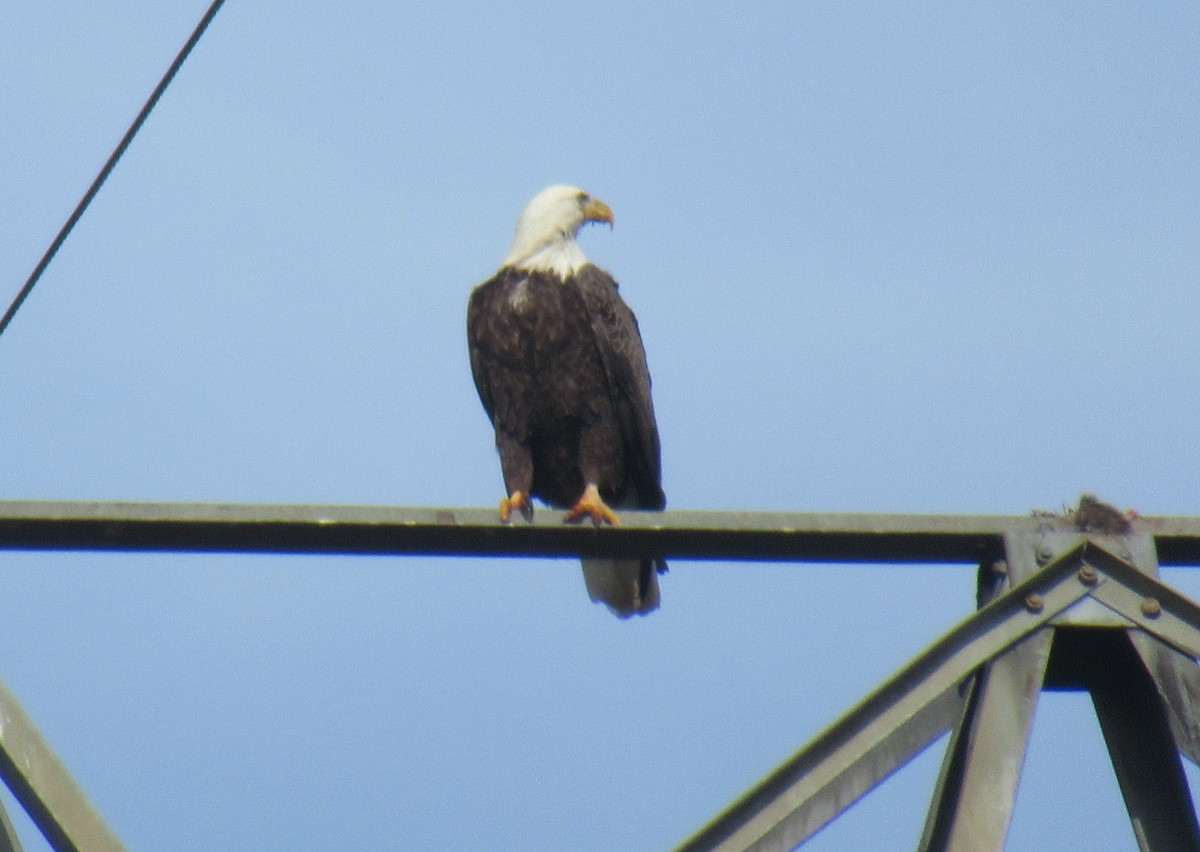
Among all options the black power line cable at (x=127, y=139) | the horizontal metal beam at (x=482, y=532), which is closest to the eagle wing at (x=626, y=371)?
the black power line cable at (x=127, y=139)

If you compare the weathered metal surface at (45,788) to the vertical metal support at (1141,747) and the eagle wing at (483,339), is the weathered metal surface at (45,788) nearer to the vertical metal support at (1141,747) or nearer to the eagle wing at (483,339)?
the vertical metal support at (1141,747)

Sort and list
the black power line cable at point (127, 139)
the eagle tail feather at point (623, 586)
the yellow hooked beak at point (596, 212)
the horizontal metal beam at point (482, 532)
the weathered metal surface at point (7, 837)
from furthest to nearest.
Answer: the yellow hooked beak at point (596, 212) < the eagle tail feather at point (623, 586) < the black power line cable at point (127, 139) < the horizontal metal beam at point (482, 532) < the weathered metal surface at point (7, 837)

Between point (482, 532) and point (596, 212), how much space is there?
4.75m

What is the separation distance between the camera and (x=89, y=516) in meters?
2.57

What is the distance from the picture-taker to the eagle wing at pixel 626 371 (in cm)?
609

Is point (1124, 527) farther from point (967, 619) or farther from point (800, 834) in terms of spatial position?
point (800, 834)

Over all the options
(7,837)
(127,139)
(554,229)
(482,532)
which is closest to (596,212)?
(554,229)

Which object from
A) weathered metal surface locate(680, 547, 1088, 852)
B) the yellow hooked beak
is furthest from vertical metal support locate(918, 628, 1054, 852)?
the yellow hooked beak

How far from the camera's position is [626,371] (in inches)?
240

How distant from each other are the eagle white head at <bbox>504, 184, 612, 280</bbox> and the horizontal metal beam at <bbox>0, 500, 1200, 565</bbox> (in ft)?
12.5

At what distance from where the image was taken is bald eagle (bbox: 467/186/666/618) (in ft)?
19.9

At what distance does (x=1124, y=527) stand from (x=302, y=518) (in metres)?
1.27

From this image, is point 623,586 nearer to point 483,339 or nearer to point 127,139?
point 483,339

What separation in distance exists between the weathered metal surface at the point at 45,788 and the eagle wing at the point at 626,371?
3897mm
